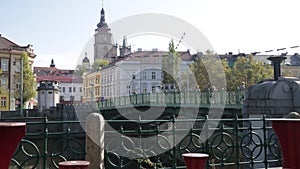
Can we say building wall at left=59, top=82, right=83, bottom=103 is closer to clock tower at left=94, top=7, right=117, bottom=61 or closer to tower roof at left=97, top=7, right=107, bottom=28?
clock tower at left=94, top=7, right=117, bottom=61

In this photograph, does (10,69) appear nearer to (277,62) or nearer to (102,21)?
(277,62)

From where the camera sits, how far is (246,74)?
41.9 m

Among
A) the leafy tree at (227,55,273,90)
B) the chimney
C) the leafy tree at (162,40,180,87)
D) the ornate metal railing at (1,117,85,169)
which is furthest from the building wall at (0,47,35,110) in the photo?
the ornate metal railing at (1,117,85,169)

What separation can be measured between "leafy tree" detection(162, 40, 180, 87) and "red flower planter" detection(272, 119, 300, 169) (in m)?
36.5

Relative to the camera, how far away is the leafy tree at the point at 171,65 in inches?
1596

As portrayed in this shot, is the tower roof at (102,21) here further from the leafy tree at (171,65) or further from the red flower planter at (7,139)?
the red flower planter at (7,139)

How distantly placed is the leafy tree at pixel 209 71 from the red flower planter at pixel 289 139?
3679 cm

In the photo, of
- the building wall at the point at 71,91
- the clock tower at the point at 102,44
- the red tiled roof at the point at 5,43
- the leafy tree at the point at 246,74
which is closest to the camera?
the leafy tree at the point at 246,74

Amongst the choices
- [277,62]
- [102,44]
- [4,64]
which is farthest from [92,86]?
[277,62]

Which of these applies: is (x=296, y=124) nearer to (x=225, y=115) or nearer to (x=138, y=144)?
(x=138, y=144)

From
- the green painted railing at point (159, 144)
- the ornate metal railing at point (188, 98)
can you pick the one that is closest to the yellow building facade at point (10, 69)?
the ornate metal railing at point (188, 98)

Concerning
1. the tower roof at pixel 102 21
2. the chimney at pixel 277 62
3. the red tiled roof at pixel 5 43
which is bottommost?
the chimney at pixel 277 62

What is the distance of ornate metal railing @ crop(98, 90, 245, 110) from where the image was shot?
720 inches

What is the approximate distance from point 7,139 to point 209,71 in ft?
130
